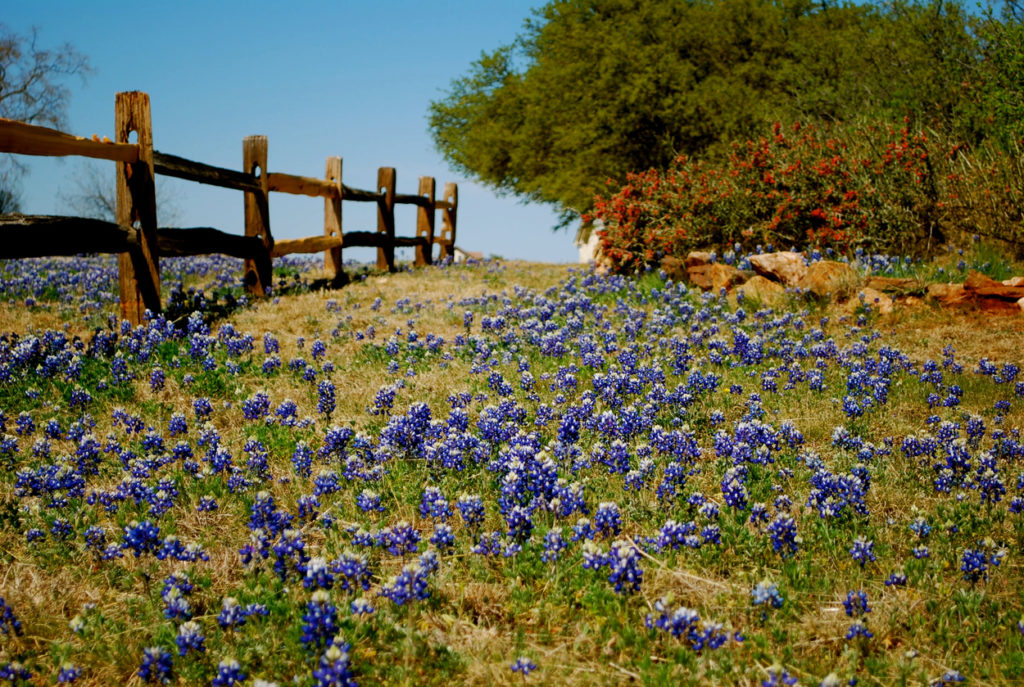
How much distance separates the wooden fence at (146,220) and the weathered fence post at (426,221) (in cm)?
407

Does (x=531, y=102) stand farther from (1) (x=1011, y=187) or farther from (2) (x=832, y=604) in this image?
(2) (x=832, y=604)

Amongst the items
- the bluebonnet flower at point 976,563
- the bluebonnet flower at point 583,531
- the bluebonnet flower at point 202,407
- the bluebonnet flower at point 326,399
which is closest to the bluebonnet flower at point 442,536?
the bluebonnet flower at point 583,531

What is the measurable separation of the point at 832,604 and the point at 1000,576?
1.15m

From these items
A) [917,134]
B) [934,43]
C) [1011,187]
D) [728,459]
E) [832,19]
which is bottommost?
[728,459]

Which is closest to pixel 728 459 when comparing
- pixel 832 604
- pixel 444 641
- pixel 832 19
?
pixel 832 604

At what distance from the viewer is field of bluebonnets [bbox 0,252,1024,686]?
3.45 metres

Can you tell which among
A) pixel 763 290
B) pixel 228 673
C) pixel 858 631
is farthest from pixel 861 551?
pixel 763 290

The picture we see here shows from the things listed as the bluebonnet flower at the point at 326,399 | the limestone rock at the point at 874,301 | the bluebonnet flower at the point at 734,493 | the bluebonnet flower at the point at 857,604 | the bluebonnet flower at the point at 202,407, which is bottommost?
the bluebonnet flower at the point at 857,604

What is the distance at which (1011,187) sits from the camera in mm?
12391

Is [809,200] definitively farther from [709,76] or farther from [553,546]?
[553,546]

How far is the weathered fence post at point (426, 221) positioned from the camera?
20.8 metres

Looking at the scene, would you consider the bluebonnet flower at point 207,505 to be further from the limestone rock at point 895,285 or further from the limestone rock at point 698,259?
the limestone rock at point 698,259

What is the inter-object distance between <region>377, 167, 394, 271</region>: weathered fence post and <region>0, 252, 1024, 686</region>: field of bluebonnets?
9.89 metres

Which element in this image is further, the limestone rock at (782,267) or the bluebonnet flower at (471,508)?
the limestone rock at (782,267)
